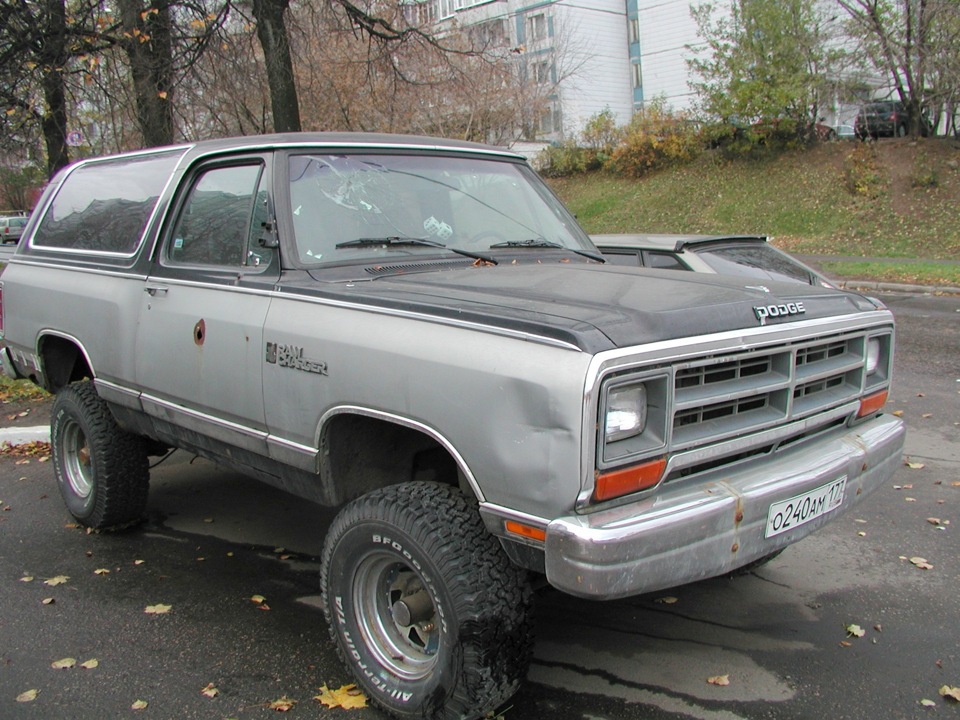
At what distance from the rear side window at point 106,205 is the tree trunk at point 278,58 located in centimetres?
777

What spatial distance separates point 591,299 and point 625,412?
516 mm

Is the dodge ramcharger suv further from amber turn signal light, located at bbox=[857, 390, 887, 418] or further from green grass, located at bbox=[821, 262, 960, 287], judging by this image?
green grass, located at bbox=[821, 262, 960, 287]

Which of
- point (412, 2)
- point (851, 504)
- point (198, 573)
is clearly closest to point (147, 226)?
point (198, 573)

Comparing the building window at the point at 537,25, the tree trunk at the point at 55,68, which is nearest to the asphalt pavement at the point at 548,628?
the tree trunk at the point at 55,68

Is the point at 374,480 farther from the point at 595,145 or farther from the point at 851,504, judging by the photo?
the point at 595,145

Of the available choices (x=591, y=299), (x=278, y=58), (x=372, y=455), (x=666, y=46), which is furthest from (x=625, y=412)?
(x=666, y=46)

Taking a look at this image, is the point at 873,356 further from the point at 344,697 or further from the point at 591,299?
the point at 344,697

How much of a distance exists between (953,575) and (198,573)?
364 centimetres

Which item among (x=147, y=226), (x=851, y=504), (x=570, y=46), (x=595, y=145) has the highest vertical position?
(x=570, y=46)

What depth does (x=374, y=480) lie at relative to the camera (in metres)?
3.44

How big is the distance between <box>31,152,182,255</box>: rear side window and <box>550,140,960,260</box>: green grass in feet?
57.3

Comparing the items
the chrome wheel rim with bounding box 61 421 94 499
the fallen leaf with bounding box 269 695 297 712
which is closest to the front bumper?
the fallen leaf with bounding box 269 695 297 712

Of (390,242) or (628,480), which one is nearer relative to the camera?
(628,480)

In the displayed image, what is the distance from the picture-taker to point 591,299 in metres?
3.02
